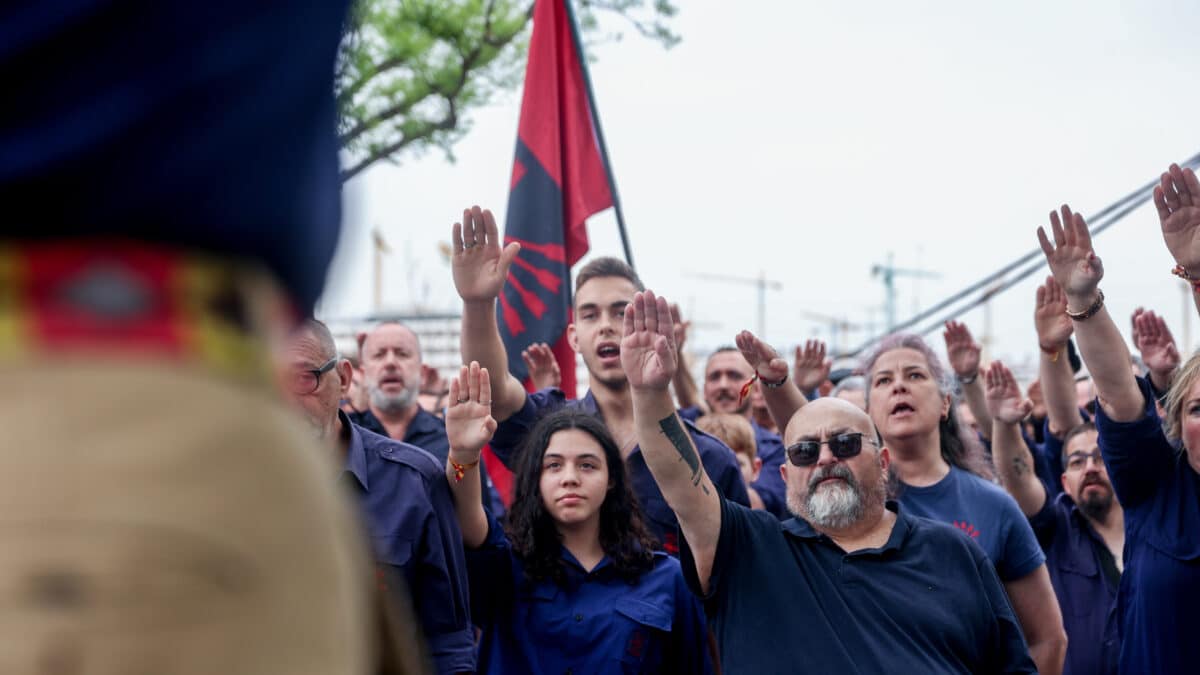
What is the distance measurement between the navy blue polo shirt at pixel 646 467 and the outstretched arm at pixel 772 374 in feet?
1.12

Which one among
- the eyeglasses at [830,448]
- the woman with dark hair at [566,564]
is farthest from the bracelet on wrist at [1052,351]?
the woman with dark hair at [566,564]

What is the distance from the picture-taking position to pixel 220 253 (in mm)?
931

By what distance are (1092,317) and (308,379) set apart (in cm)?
273

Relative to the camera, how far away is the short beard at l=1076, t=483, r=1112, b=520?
568cm

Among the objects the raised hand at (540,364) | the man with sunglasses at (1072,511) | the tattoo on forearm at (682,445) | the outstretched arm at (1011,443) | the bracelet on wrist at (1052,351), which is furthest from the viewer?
the raised hand at (540,364)

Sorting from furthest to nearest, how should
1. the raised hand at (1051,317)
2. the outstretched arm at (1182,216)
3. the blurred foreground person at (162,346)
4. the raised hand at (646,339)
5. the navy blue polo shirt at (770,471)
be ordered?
the navy blue polo shirt at (770,471) < the raised hand at (1051,317) < the outstretched arm at (1182,216) < the raised hand at (646,339) < the blurred foreground person at (162,346)

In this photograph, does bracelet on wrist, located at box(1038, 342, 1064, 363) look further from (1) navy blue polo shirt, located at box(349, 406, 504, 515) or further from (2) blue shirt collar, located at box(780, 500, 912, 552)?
(1) navy blue polo shirt, located at box(349, 406, 504, 515)

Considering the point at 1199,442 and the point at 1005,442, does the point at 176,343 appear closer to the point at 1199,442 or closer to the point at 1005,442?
the point at 1199,442

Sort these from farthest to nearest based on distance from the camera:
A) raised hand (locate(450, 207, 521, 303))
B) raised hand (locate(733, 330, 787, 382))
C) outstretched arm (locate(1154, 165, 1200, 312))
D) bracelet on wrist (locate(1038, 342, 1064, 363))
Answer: bracelet on wrist (locate(1038, 342, 1064, 363)), raised hand (locate(733, 330, 787, 382)), raised hand (locate(450, 207, 521, 303)), outstretched arm (locate(1154, 165, 1200, 312))

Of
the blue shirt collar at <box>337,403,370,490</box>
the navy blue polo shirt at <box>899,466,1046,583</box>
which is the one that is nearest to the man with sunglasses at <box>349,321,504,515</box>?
the blue shirt collar at <box>337,403,370,490</box>

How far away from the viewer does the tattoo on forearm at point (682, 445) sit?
12.4ft

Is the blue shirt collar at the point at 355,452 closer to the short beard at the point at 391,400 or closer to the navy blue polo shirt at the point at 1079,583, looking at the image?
the short beard at the point at 391,400

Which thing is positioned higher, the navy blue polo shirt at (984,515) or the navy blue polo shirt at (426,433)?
the navy blue polo shirt at (426,433)

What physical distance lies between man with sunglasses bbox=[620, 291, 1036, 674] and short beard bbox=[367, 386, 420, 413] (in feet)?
9.04
